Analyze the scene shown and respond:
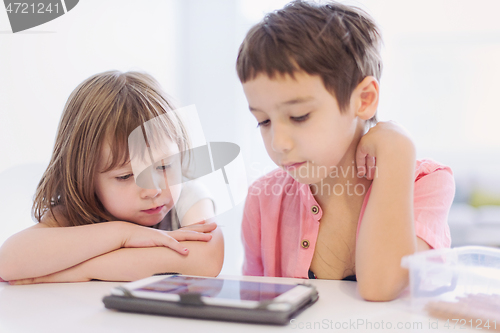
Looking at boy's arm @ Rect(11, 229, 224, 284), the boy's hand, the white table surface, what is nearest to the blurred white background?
boy's arm @ Rect(11, 229, 224, 284)

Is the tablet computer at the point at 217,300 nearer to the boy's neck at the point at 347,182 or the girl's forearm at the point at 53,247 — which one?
the girl's forearm at the point at 53,247

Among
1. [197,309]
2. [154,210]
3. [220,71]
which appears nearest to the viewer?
[197,309]

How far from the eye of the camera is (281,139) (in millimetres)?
587

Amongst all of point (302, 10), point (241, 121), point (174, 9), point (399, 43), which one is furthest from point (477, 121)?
point (302, 10)

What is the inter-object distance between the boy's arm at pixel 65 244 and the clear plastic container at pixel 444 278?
0.36 m

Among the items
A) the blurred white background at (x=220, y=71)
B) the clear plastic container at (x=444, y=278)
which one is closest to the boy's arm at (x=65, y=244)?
the blurred white background at (x=220, y=71)

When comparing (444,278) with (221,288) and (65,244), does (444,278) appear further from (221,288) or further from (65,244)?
(65,244)

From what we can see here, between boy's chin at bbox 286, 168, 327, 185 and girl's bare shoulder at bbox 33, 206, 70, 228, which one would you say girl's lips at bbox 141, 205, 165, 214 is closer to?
girl's bare shoulder at bbox 33, 206, 70, 228

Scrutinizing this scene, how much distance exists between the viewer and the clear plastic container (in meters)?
0.45

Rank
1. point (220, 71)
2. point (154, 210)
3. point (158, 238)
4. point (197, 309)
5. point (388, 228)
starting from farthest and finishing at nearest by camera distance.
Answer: point (220, 71), point (154, 210), point (158, 238), point (388, 228), point (197, 309)

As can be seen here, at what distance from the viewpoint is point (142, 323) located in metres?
0.41

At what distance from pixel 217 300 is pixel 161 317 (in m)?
0.06

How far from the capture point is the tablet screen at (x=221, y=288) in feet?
1.48

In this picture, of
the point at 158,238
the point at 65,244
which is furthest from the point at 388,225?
the point at 65,244
